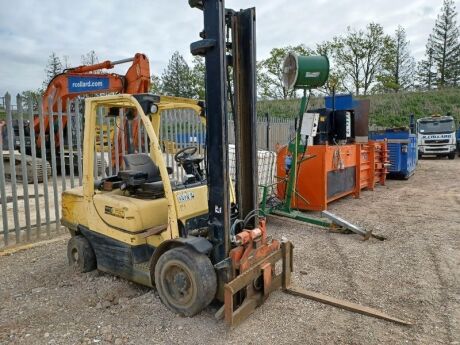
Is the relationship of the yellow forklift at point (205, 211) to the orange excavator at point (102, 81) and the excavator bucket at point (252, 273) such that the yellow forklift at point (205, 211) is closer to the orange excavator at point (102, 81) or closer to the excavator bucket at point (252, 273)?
the excavator bucket at point (252, 273)

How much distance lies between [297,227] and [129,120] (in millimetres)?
3326

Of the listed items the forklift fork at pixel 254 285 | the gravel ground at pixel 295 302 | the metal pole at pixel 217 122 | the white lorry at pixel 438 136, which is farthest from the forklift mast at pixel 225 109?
the white lorry at pixel 438 136

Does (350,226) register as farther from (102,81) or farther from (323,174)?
(102,81)

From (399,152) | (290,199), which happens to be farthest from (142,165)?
(399,152)

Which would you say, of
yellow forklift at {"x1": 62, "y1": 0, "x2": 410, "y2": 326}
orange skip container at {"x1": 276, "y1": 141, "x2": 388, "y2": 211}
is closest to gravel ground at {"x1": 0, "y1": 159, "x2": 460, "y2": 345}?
yellow forklift at {"x1": 62, "y1": 0, "x2": 410, "y2": 326}

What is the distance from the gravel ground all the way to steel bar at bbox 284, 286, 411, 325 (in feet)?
0.19

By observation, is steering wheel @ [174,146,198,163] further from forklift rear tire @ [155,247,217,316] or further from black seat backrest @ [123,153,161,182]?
forklift rear tire @ [155,247,217,316]

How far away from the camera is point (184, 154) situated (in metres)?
4.18

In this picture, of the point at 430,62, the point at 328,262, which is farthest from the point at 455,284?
the point at 430,62

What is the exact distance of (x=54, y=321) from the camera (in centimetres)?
319

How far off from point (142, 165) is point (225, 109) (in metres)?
1.31

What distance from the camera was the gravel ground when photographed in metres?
2.92

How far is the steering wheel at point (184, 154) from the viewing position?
4.04 metres

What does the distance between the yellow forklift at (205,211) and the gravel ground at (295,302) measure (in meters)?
0.17
